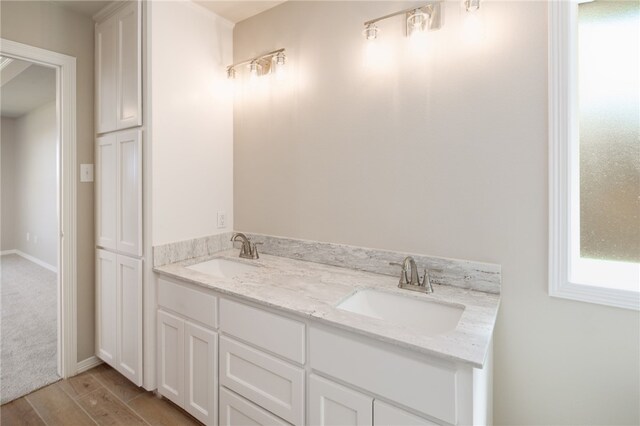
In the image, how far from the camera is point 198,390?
1.64m

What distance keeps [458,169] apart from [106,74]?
2.31 metres

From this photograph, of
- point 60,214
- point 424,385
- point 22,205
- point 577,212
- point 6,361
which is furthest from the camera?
point 22,205

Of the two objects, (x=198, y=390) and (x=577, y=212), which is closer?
(x=577, y=212)

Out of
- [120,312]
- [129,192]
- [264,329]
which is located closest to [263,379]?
[264,329]

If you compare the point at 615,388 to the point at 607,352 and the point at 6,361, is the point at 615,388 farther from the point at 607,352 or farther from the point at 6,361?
the point at 6,361

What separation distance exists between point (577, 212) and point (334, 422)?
132 cm

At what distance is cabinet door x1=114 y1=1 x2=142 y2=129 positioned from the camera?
1.82 m

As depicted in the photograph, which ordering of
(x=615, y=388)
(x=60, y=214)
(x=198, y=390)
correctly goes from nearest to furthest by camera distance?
(x=615, y=388) < (x=198, y=390) < (x=60, y=214)

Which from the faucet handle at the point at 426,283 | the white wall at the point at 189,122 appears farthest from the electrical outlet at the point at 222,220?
the faucet handle at the point at 426,283

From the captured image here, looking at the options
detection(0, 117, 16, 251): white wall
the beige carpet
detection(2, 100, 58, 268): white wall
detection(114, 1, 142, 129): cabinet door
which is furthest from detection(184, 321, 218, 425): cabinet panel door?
detection(0, 117, 16, 251): white wall

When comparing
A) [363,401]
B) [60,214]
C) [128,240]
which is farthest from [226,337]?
[60,214]

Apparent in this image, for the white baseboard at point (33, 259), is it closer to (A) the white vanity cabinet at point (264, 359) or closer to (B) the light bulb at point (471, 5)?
(A) the white vanity cabinet at point (264, 359)

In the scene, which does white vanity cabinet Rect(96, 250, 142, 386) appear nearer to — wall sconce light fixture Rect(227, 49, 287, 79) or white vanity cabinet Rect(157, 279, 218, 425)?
white vanity cabinet Rect(157, 279, 218, 425)

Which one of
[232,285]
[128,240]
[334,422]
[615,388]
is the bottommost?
[334,422]
